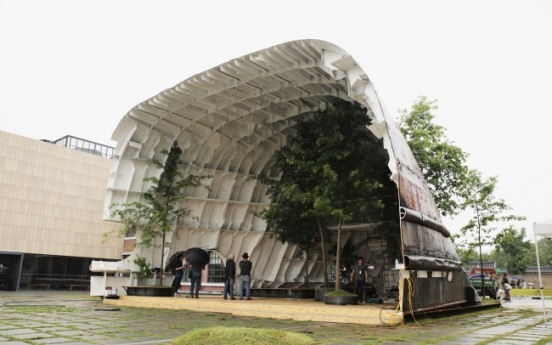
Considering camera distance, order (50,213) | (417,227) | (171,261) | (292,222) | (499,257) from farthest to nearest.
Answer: (499,257) → (50,213) → (171,261) → (292,222) → (417,227)

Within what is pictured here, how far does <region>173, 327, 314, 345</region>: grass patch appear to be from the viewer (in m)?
4.73

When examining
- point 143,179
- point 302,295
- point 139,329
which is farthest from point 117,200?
point 139,329

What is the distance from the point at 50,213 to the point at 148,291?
18.4m

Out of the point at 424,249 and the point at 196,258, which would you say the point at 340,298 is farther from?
the point at 196,258

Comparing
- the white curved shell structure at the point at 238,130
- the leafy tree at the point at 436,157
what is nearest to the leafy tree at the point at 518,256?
the leafy tree at the point at 436,157

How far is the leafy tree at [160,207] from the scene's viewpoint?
1716 cm

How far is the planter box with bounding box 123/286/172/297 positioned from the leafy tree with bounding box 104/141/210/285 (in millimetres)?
980

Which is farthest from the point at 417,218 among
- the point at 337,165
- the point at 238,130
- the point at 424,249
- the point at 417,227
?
the point at 238,130

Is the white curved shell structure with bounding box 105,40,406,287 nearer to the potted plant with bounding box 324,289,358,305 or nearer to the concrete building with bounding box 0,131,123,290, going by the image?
the potted plant with bounding box 324,289,358,305

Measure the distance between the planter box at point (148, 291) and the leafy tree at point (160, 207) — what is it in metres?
0.98

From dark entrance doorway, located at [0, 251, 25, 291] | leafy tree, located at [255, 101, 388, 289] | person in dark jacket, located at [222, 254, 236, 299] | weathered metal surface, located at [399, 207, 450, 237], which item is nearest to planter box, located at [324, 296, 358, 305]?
leafy tree, located at [255, 101, 388, 289]

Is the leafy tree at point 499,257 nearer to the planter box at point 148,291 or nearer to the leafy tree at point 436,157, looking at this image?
the leafy tree at point 436,157

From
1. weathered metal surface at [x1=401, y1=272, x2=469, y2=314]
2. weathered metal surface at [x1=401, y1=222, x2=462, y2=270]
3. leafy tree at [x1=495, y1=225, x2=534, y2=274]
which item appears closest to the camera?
weathered metal surface at [x1=401, y1=272, x2=469, y2=314]

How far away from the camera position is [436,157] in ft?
70.3
